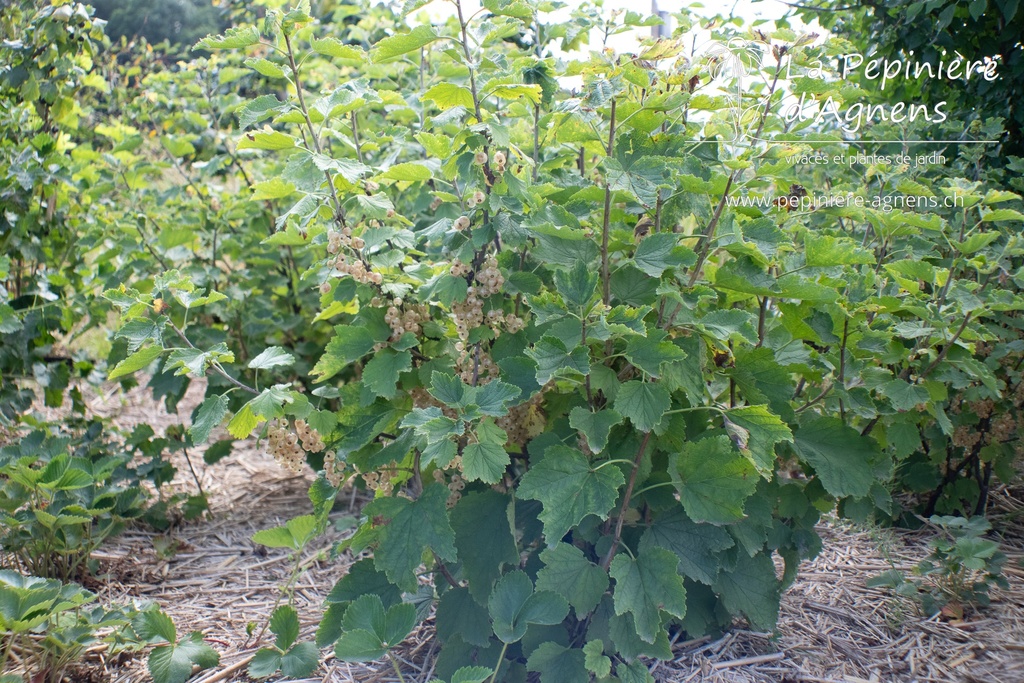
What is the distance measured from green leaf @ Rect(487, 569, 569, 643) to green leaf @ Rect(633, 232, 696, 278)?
0.55 metres

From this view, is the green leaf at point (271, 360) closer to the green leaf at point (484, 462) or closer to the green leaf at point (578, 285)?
the green leaf at point (484, 462)

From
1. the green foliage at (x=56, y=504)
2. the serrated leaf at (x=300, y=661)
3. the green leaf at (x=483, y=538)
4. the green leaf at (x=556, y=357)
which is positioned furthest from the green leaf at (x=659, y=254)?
the green foliage at (x=56, y=504)

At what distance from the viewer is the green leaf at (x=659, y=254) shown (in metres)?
1.18

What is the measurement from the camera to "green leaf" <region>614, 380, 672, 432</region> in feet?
3.92

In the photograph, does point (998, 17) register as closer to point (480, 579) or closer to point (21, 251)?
point (480, 579)

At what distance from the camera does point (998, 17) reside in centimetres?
243

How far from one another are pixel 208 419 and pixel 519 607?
2.05 feet

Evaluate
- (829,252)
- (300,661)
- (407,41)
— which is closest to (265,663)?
(300,661)

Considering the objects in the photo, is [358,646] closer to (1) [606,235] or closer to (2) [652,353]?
(2) [652,353]

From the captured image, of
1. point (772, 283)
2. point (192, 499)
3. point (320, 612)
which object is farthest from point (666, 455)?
point (192, 499)

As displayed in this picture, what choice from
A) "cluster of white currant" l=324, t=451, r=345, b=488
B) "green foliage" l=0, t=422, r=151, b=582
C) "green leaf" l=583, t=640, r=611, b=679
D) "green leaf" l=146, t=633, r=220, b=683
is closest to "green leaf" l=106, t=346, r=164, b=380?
"cluster of white currant" l=324, t=451, r=345, b=488

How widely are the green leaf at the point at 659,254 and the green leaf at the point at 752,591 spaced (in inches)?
25.9

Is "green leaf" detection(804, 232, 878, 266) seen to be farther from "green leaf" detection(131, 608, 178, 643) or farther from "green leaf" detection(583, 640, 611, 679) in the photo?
"green leaf" detection(131, 608, 178, 643)

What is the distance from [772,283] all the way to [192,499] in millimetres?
1870
